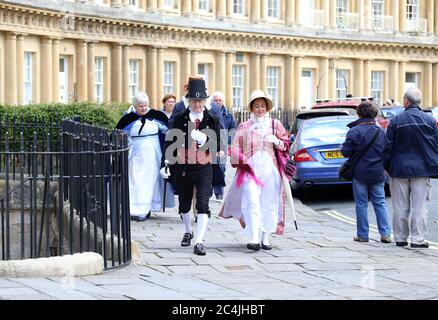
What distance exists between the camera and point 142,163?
654 inches

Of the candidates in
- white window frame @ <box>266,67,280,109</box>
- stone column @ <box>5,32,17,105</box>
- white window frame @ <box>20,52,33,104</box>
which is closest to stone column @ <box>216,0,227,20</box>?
white window frame @ <box>266,67,280,109</box>

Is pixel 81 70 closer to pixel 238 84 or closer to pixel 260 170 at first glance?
pixel 238 84

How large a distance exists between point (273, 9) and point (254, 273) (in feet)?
130

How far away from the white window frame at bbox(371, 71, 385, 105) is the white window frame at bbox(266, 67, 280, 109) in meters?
6.61

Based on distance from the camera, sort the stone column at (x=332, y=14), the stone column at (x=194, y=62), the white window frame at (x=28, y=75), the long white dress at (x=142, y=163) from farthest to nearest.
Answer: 1. the stone column at (x=332, y=14)
2. the stone column at (x=194, y=62)
3. the white window frame at (x=28, y=75)
4. the long white dress at (x=142, y=163)

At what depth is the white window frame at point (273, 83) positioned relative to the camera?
50.0 meters

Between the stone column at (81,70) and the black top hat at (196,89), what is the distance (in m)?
24.5

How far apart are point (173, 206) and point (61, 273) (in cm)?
688

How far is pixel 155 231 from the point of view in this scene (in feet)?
50.3

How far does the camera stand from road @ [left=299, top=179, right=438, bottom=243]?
17.8m

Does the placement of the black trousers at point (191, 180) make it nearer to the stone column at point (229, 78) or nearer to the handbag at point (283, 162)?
the handbag at point (283, 162)

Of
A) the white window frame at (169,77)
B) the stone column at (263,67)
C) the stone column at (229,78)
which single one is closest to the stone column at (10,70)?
the white window frame at (169,77)

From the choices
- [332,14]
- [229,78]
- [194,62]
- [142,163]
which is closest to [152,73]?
[194,62]

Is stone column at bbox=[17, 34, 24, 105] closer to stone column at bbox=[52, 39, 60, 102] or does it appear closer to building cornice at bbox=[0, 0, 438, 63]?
building cornice at bbox=[0, 0, 438, 63]
